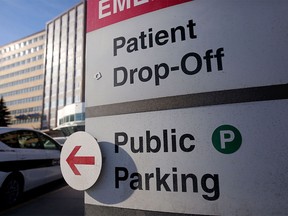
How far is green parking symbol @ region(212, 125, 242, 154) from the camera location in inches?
72.8

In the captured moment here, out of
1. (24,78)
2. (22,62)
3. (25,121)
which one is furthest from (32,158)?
(22,62)

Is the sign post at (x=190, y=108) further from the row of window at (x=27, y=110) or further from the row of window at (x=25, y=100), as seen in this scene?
the row of window at (x=25, y=100)

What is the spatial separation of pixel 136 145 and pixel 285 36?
1.40 m

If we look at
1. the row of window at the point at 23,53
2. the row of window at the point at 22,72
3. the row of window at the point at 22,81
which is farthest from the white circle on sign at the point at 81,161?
the row of window at the point at 23,53

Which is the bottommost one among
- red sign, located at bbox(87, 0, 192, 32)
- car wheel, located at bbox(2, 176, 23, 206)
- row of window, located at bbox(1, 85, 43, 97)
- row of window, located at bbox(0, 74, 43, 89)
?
car wheel, located at bbox(2, 176, 23, 206)

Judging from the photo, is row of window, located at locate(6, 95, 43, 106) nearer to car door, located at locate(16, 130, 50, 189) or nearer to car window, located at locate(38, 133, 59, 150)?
car window, located at locate(38, 133, 59, 150)

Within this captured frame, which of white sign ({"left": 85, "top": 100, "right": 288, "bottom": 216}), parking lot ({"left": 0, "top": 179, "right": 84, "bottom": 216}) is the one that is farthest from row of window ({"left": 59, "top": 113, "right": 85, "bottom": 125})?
white sign ({"left": 85, "top": 100, "right": 288, "bottom": 216})

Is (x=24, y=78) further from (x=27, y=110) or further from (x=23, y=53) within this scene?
(x=27, y=110)

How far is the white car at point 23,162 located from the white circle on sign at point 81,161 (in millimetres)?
3222

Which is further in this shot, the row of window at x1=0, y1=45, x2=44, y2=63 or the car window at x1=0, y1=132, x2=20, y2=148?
the row of window at x1=0, y1=45, x2=44, y2=63

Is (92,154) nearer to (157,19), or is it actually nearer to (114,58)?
(114,58)

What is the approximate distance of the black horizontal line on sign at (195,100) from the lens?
1.84 m

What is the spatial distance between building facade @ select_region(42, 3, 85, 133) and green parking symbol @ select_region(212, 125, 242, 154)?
4756 centimetres

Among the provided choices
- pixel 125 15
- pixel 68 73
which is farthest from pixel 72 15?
pixel 125 15
